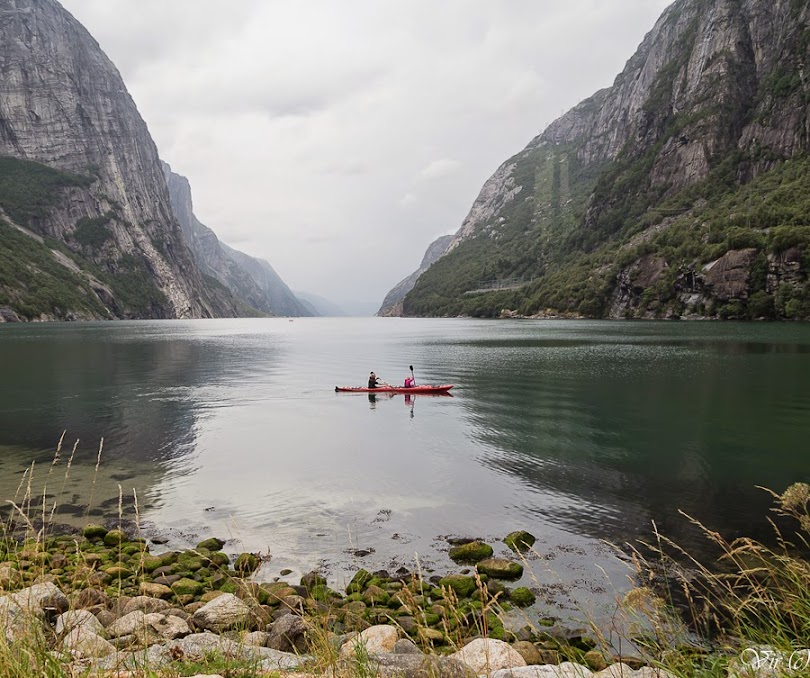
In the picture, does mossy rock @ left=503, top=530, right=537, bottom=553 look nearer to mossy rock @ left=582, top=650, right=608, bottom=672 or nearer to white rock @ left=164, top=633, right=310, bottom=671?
mossy rock @ left=582, top=650, right=608, bottom=672

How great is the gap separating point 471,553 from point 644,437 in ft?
58.7

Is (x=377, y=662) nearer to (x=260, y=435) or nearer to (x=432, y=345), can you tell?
(x=260, y=435)

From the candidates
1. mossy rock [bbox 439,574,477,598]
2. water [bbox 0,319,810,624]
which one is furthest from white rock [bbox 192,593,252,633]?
mossy rock [bbox 439,574,477,598]

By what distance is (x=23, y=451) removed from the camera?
27.0m

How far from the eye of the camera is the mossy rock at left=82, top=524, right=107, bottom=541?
54.5ft

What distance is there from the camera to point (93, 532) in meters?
16.8

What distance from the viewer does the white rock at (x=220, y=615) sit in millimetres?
10109

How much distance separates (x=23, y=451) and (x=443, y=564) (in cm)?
2405


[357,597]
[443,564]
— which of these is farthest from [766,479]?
[357,597]

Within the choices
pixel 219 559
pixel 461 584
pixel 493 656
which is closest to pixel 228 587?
pixel 219 559

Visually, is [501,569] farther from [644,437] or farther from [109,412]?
[109,412]

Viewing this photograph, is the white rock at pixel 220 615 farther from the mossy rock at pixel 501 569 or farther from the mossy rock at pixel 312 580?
the mossy rock at pixel 501 569

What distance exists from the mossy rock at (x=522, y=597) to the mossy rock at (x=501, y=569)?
1053 millimetres

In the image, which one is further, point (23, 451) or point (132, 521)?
point (23, 451)
